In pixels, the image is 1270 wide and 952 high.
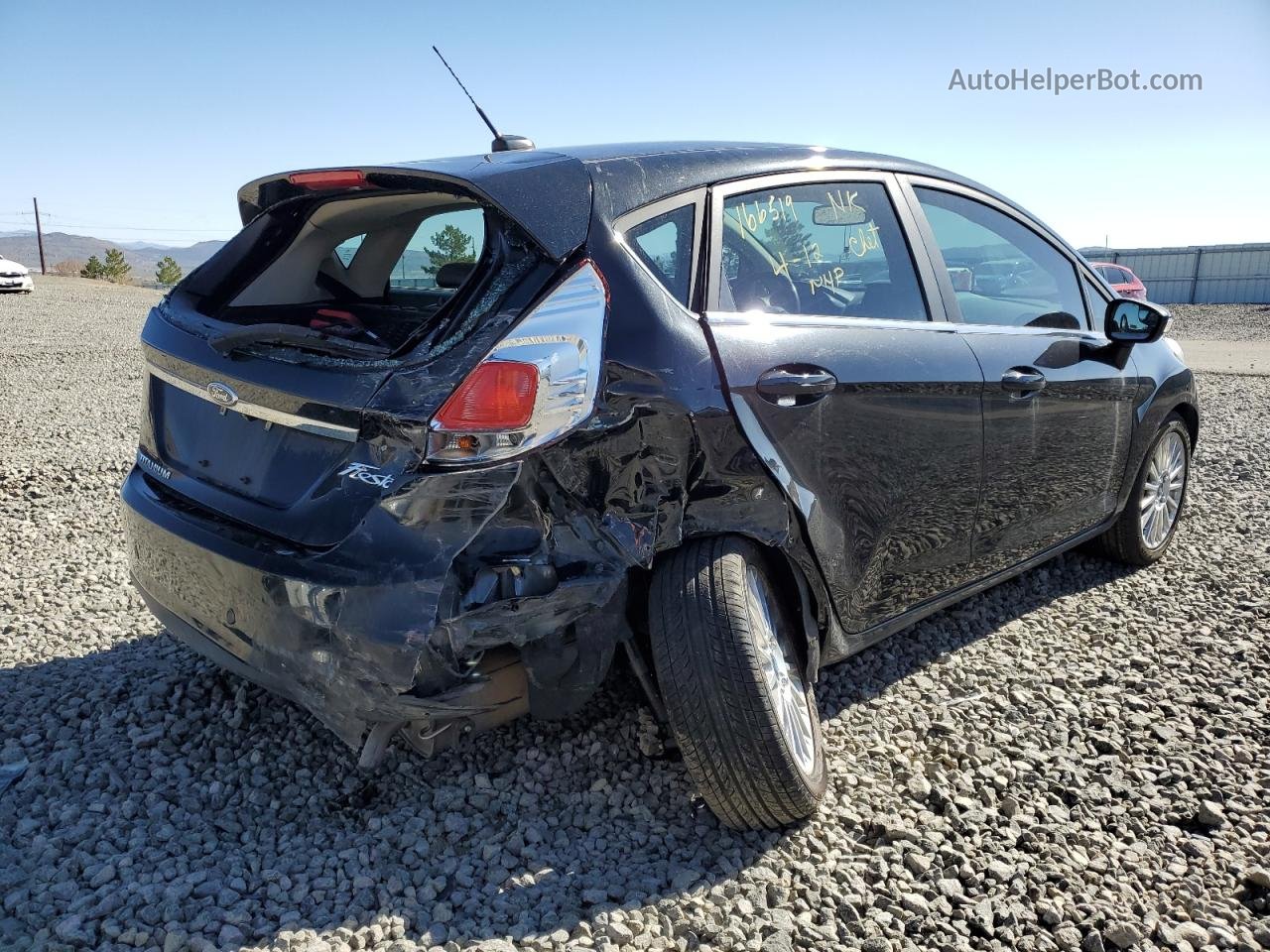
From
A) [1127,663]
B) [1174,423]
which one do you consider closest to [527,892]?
[1127,663]

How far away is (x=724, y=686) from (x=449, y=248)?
4.92 feet

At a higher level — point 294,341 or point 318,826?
point 294,341

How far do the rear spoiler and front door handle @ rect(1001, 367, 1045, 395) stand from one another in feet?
5.49

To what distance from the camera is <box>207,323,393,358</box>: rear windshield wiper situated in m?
2.25

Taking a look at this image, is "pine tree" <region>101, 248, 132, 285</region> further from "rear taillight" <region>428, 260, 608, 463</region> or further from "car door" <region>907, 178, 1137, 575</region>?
"rear taillight" <region>428, 260, 608, 463</region>

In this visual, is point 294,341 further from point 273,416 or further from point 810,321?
point 810,321

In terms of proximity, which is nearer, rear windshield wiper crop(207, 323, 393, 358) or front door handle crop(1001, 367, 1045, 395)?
rear windshield wiper crop(207, 323, 393, 358)

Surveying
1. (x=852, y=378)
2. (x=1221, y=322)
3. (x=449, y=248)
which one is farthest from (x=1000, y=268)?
(x=1221, y=322)

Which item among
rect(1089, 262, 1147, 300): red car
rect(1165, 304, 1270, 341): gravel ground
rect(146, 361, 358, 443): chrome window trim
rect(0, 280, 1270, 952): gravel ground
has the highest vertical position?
rect(146, 361, 358, 443): chrome window trim

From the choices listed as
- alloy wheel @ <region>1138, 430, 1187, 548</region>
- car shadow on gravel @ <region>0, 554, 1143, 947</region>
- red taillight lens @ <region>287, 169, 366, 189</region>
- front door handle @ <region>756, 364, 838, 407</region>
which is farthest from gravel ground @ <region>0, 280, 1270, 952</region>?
red taillight lens @ <region>287, 169, 366, 189</region>

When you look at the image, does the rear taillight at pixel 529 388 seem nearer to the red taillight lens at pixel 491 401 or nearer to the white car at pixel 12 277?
the red taillight lens at pixel 491 401

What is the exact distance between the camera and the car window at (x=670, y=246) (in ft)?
7.66

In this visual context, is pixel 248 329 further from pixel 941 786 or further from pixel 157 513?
pixel 941 786

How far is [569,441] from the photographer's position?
214cm
